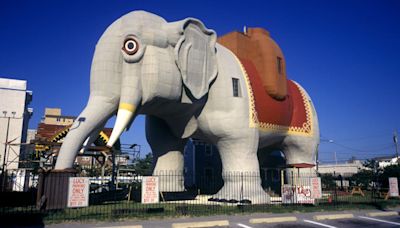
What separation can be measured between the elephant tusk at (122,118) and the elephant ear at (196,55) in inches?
117

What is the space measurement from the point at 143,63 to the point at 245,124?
5924 millimetres

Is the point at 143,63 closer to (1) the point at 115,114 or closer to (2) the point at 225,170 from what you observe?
(1) the point at 115,114

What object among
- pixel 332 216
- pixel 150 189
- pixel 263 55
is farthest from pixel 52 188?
pixel 263 55

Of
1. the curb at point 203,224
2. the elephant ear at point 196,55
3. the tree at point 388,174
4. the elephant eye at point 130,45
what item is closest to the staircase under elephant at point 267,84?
the elephant ear at point 196,55

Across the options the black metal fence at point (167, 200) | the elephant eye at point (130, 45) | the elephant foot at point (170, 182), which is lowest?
the black metal fence at point (167, 200)

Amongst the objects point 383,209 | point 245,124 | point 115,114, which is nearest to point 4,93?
point 115,114

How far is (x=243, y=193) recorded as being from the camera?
710 inches

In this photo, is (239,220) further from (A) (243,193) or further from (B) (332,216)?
(A) (243,193)

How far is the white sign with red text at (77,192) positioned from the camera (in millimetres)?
12562

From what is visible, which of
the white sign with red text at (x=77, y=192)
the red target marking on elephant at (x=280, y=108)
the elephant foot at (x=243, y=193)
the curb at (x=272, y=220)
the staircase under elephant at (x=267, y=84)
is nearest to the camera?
the white sign with red text at (x=77, y=192)

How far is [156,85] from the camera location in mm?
16312

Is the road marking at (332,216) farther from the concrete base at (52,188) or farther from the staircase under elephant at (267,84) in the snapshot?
the concrete base at (52,188)

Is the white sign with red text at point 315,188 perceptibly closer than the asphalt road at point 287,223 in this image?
No

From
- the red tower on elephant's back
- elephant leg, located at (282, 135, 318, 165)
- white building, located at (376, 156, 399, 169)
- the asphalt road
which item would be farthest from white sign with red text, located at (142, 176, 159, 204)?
white building, located at (376, 156, 399, 169)
